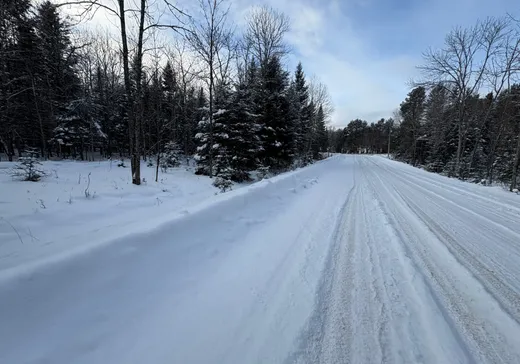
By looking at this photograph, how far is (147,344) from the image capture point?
6.42 feet

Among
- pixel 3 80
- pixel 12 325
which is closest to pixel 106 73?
pixel 3 80

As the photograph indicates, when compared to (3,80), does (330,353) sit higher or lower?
lower

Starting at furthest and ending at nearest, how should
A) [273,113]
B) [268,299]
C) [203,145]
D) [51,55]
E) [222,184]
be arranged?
[273,113], [203,145], [222,184], [51,55], [268,299]

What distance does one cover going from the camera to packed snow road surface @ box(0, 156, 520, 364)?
6.14 ft

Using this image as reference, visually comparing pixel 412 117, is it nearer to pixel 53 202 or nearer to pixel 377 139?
pixel 53 202

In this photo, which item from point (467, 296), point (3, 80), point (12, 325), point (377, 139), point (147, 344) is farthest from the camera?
point (377, 139)

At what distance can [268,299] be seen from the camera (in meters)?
2.55

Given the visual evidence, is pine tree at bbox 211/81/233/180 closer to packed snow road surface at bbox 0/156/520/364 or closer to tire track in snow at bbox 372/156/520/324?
packed snow road surface at bbox 0/156/520/364

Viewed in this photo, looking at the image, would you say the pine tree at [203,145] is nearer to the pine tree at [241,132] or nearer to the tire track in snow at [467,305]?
the pine tree at [241,132]

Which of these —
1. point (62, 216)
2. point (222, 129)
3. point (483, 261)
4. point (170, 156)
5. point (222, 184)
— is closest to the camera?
point (483, 261)

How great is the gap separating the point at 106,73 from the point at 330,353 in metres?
35.7

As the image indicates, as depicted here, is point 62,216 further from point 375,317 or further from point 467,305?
point 467,305

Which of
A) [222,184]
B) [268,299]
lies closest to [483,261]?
[268,299]

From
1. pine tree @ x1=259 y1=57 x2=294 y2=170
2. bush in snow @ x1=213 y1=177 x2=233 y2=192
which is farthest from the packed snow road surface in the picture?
pine tree @ x1=259 y1=57 x2=294 y2=170
